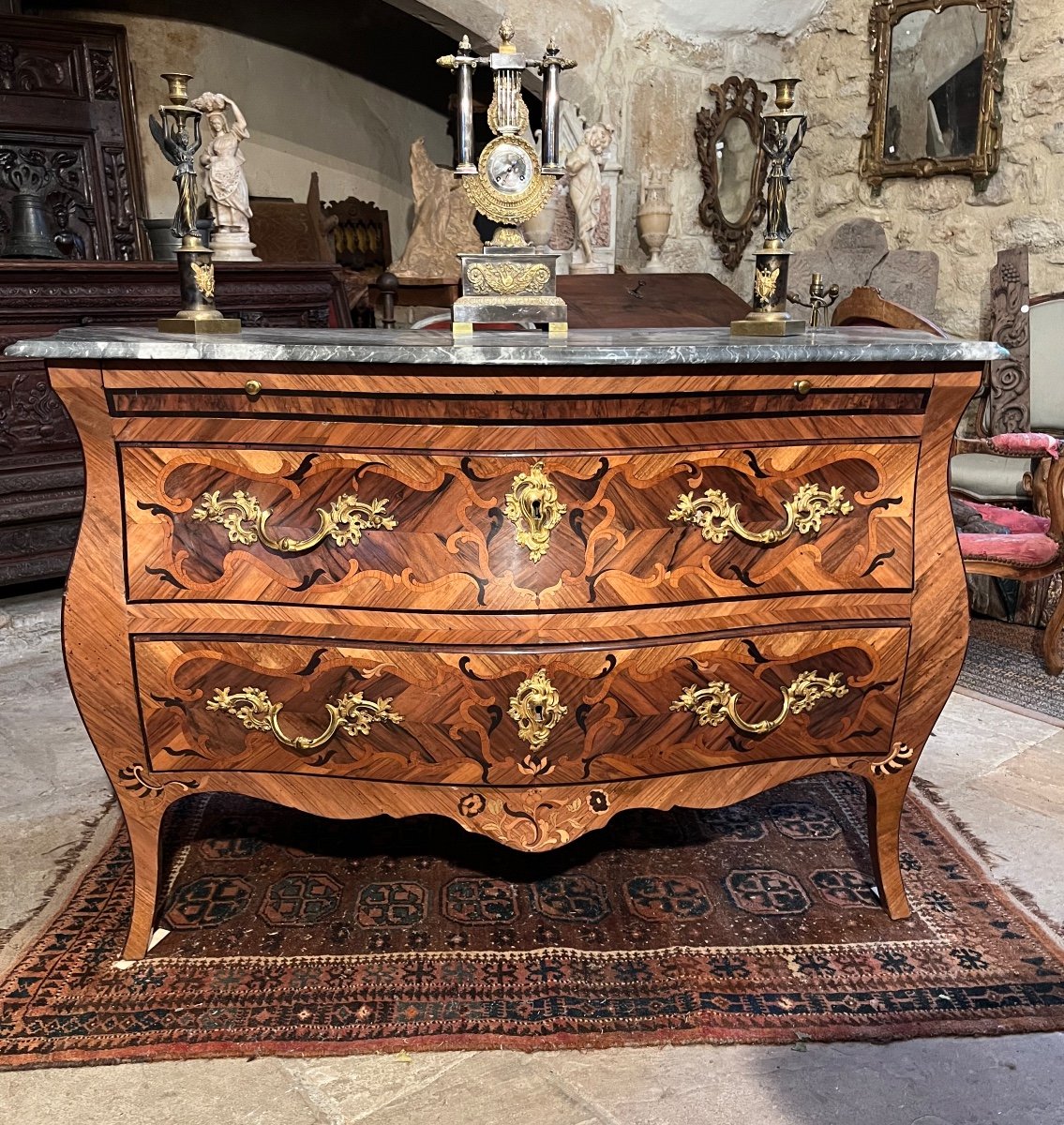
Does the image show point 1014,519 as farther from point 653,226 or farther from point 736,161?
point 736,161

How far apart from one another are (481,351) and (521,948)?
3.89 feet

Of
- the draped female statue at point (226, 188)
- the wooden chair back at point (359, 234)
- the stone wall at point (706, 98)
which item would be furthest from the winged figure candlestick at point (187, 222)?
the wooden chair back at point (359, 234)

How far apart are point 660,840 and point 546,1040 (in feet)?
2.43

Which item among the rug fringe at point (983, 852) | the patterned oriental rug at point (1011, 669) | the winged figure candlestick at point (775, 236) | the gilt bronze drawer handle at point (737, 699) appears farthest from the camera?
the patterned oriental rug at point (1011, 669)

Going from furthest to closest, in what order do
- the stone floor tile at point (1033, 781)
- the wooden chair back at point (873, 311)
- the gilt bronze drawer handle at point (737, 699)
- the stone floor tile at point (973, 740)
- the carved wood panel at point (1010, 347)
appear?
1. the carved wood panel at point (1010, 347)
2. the wooden chair back at point (873, 311)
3. the stone floor tile at point (973, 740)
4. the stone floor tile at point (1033, 781)
5. the gilt bronze drawer handle at point (737, 699)

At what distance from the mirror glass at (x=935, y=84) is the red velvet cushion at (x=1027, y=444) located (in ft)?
7.07

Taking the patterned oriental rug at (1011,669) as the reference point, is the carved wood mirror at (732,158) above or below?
above

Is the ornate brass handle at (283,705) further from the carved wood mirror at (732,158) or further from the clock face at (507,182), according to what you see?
the carved wood mirror at (732,158)

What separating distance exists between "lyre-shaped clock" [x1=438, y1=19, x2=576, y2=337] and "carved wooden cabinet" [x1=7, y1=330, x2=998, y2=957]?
0.19m

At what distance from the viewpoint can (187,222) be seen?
6.20 ft

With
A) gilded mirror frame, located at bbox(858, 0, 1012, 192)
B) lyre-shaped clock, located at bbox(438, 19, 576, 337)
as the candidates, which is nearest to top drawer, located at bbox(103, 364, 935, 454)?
lyre-shaped clock, located at bbox(438, 19, 576, 337)

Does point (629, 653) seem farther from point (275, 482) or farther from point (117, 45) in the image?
point (117, 45)

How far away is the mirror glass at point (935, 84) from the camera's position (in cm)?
485

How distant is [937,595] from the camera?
184cm
